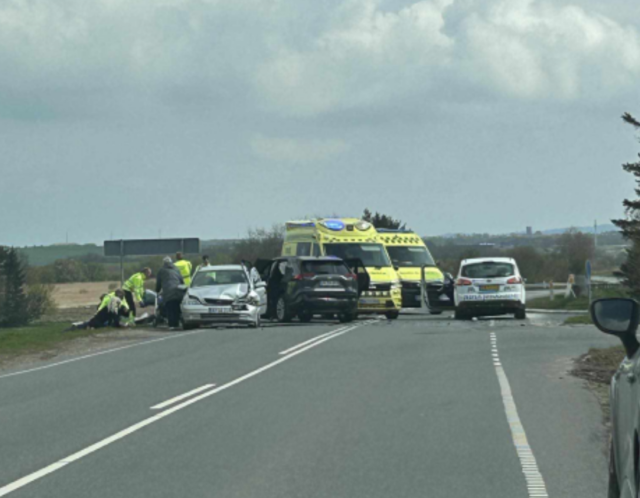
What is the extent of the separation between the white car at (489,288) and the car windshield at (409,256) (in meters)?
4.83

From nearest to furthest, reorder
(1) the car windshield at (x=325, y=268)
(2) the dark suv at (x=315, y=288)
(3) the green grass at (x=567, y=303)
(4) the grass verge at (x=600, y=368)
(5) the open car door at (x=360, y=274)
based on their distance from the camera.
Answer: (4) the grass verge at (x=600, y=368) → (2) the dark suv at (x=315, y=288) → (1) the car windshield at (x=325, y=268) → (5) the open car door at (x=360, y=274) → (3) the green grass at (x=567, y=303)

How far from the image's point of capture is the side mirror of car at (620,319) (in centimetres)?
623

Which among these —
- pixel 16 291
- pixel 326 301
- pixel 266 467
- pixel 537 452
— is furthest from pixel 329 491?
pixel 16 291

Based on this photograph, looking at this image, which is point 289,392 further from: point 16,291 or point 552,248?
point 552,248

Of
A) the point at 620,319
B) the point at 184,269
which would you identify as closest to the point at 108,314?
the point at 184,269

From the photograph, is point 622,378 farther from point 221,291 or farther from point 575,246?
point 575,246

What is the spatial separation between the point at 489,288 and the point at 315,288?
467cm

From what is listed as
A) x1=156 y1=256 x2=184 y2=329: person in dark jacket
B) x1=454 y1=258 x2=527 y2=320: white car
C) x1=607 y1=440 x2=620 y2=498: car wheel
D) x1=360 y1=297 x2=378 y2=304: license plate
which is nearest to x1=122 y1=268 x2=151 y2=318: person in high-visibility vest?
x1=156 y1=256 x2=184 y2=329: person in dark jacket

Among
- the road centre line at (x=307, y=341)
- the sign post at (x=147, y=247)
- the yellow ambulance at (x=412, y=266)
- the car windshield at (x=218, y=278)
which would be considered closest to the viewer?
the road centre line at (x=307, y=341)

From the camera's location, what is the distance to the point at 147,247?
43.5 meters

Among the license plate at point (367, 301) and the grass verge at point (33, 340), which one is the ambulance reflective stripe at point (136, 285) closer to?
the grass verge at point (33, 340)

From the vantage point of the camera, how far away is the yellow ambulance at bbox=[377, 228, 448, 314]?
3809 cm

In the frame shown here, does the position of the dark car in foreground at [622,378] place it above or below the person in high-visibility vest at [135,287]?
below

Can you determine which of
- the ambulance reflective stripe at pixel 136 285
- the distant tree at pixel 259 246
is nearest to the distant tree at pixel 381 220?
the distant tree at pixel 259 246
